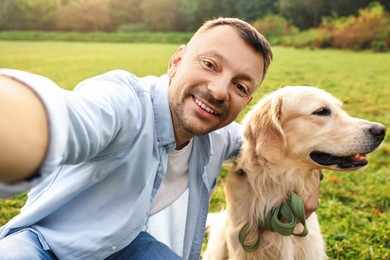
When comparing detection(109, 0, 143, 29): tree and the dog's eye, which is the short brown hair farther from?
detection(109, 0, 143, 29): tree

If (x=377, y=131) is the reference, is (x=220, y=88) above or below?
above

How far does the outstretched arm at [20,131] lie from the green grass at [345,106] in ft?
8.39

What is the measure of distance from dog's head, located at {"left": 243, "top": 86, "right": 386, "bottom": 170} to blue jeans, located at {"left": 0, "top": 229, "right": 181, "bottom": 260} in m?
0.82

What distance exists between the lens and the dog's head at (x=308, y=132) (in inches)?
94.8

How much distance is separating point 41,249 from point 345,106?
6.59 meters

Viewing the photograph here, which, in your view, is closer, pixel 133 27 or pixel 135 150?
pixel 135 150

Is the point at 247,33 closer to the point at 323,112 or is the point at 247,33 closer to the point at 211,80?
the point at 211,80

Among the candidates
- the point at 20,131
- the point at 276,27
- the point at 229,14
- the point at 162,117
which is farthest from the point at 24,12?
the point at 20,131

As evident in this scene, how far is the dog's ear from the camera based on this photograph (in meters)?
2.43

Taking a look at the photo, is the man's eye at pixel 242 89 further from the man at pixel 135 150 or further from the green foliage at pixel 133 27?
the green foliage at pixel 133 27

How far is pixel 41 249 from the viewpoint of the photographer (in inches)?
70.1

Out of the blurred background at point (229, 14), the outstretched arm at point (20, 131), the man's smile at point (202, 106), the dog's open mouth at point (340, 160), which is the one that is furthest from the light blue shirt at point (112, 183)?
the blurred background at point (229, 14)

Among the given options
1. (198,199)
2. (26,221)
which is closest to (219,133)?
(198,199)

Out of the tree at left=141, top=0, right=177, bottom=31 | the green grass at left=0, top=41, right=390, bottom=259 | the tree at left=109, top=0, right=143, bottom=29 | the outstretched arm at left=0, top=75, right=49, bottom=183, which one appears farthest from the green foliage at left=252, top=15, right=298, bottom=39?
the outstretched arm at left=0, top=75, right=49, bottom=183
